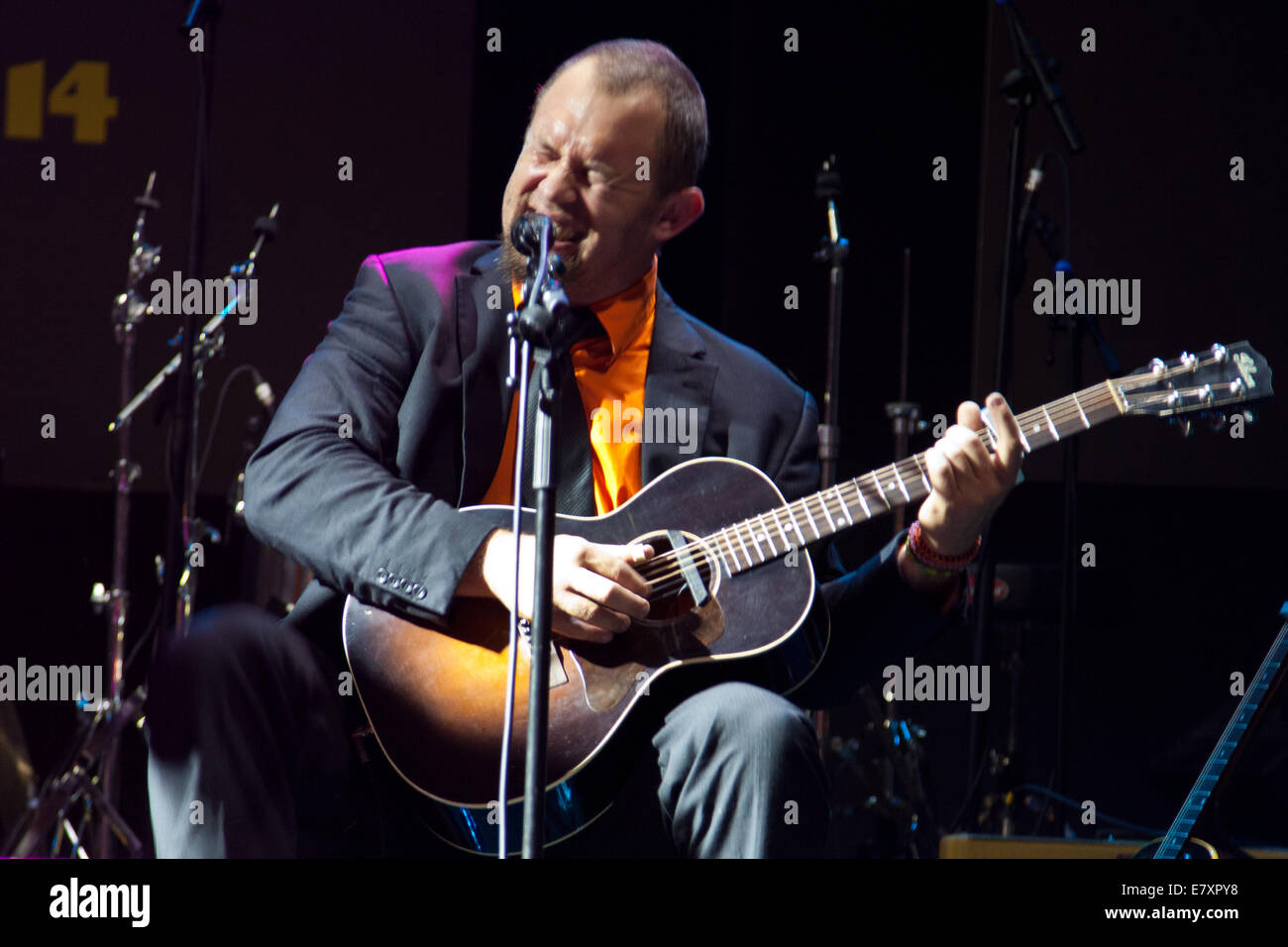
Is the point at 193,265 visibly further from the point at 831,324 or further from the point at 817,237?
the point at 817,237

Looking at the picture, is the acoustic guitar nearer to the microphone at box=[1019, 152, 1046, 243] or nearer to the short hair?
the short hair

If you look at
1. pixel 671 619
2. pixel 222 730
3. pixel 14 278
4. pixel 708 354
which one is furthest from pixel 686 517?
pixel 14 278

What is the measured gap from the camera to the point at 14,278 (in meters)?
3.92

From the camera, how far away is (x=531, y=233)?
1.57m

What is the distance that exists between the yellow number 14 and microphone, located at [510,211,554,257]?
2.87m

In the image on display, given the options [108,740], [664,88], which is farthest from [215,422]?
[664,88]

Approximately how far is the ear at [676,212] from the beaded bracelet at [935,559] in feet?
2.35

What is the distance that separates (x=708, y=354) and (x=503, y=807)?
942 millimetres

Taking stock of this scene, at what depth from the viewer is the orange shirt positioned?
2062mm

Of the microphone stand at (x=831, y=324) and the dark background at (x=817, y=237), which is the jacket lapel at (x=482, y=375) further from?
the dark background at (x=817, y=237)

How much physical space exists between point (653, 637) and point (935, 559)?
448 mm

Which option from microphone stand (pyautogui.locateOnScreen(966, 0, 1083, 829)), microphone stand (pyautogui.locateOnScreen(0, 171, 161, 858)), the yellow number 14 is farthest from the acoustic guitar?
the yellow number 14

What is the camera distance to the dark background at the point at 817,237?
388 centimetres
